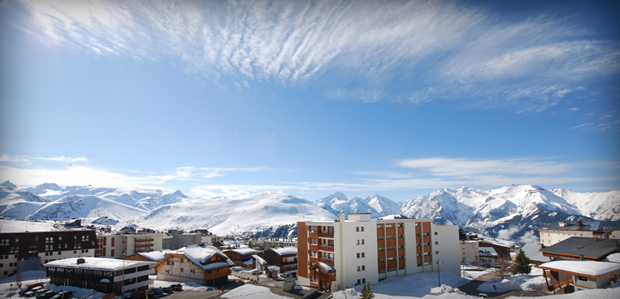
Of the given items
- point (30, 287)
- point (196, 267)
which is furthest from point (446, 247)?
point (30, 287)

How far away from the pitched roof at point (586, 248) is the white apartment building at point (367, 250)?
19.4 m

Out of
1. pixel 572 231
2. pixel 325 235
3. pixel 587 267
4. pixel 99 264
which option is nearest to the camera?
pixel 587 267

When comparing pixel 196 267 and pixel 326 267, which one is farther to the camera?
pixel 196 267

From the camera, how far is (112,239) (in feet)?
387

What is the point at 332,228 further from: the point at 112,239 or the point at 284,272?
the point at 112,239

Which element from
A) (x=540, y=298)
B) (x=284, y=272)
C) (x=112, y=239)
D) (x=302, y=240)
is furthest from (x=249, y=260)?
(x=540, y=298)

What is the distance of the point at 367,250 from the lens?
59812mm

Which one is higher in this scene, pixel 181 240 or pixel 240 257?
pixel 240 257

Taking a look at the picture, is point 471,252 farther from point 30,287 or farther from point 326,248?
point 30,287

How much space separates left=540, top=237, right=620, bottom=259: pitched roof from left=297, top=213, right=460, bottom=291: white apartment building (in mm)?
19414

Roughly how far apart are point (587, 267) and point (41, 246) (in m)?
111

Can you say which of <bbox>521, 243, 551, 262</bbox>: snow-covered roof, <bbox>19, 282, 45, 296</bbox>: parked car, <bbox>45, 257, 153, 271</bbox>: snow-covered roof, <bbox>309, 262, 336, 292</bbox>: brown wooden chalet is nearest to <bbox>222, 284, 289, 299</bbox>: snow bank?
<bbox>309, 262, 336, 292</bbox>: brown wooden chalet

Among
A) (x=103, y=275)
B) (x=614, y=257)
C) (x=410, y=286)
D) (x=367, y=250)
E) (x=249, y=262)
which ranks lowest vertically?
(x=249, y=262)

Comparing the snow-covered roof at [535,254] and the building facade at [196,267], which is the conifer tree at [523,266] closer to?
the snow-covered roof at [535,254]
